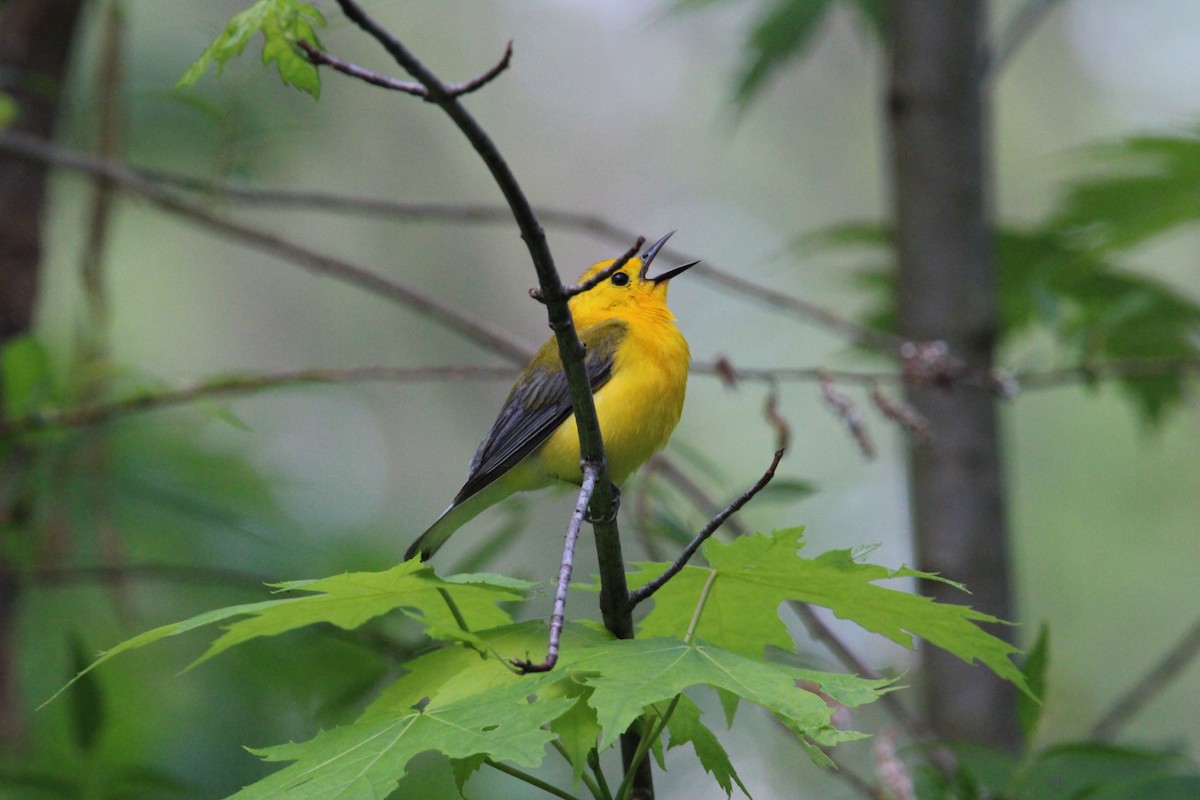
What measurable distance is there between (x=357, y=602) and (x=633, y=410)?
63.1 inches

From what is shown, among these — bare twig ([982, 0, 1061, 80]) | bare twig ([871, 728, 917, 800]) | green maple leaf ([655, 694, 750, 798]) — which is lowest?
bare twig ([871, 728, 917, 800])

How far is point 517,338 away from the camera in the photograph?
3.90 m

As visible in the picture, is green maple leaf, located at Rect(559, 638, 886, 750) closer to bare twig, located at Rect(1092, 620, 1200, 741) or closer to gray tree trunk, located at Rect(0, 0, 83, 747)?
bare twig, located at Rect(1092, 620, 1200, 741)

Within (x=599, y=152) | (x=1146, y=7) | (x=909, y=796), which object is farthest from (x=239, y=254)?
(x=909, y=796)

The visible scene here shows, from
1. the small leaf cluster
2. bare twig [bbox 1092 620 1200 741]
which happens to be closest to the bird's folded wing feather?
the small leaf cluster

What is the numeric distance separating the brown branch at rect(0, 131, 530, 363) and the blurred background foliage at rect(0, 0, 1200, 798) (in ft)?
0.86

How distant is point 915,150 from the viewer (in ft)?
13.9

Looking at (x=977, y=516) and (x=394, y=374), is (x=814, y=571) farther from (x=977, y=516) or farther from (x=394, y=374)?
(x=977, y=516)

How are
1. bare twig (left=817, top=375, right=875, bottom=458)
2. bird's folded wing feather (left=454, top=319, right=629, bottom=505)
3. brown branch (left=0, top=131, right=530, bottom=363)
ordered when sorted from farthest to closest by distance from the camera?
brown branch (left=0, top=131, right=530, bottom=363) → bird's folded wing feather (left=454, top=319, right=629, bottom=505) → bare twig (left=817, top=375, right=875, bottom=458)

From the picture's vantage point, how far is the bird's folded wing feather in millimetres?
3156

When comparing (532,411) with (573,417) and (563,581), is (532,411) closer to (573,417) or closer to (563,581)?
(573,417)

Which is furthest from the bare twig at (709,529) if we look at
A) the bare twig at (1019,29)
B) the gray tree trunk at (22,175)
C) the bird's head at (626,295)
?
the gray tree trunk at (22,175)

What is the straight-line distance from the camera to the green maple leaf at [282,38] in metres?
1.39

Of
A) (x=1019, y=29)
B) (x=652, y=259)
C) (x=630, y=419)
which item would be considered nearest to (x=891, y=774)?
(x=630, y=419)
